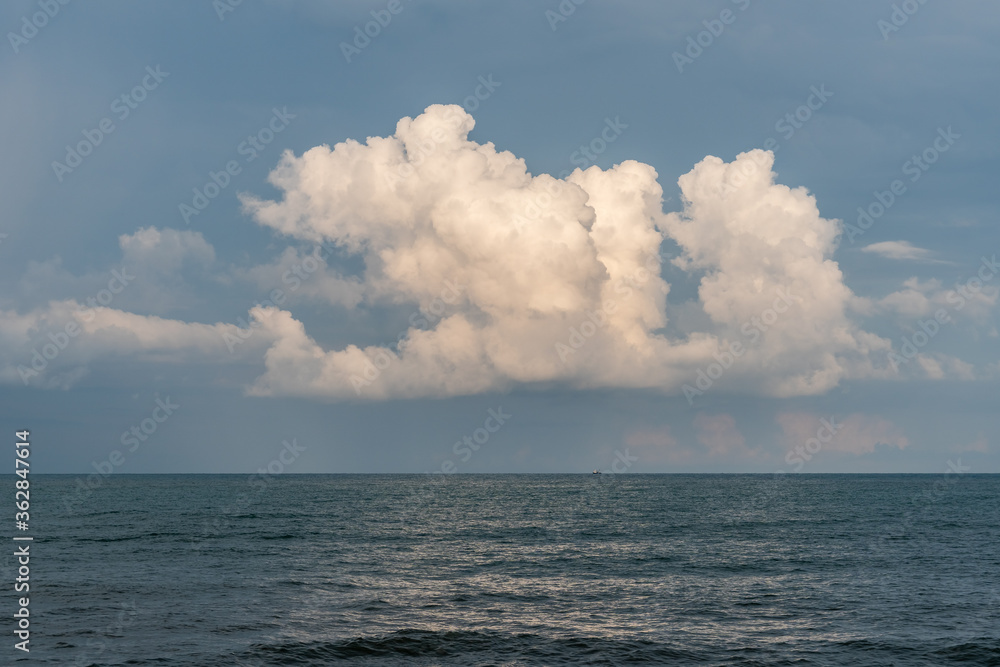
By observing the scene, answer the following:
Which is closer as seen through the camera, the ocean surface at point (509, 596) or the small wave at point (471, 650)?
the small wave at point (471, 650)

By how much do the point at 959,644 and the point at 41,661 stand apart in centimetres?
3963

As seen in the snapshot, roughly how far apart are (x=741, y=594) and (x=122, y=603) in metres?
36.0

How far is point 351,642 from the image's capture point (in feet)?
105

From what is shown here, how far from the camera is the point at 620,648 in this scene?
1242 inches

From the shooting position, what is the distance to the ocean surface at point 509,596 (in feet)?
102

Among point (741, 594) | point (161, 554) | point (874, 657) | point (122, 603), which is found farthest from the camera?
point (161, 554)

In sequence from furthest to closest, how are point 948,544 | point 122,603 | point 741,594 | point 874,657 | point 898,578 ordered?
point 948,544 → point 898,578 → point 741,594 → point 122,603 → point 874,657

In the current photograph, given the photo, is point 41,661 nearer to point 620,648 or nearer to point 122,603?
point 122,603

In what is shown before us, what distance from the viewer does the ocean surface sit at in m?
31.1

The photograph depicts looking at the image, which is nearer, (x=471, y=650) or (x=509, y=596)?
(x=471, y=650)

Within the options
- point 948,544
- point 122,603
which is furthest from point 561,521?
point 122,603

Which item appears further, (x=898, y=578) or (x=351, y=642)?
(x=898, y=578)

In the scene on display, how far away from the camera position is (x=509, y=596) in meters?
42.4

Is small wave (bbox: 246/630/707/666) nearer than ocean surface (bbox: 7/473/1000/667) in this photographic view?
Yes
